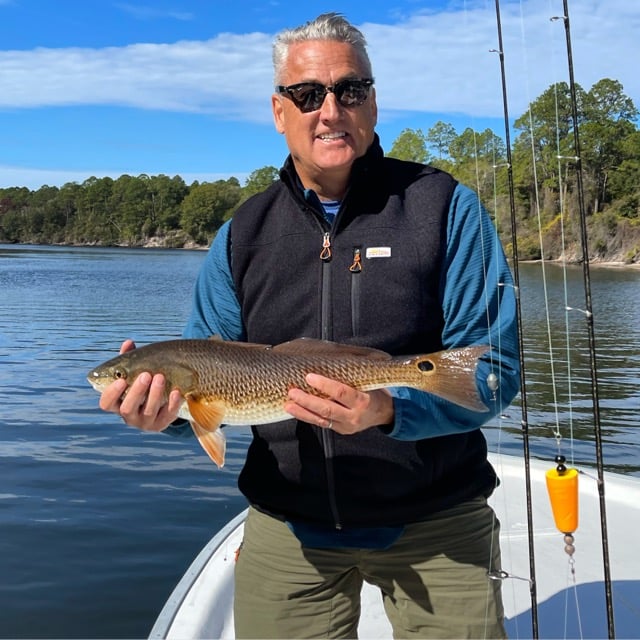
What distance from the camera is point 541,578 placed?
530 cm

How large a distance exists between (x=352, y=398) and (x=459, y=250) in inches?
30.9

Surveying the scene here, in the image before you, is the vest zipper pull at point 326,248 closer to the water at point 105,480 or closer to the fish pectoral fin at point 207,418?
the fish pectoral fin at point 207,418

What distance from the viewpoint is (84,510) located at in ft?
29.1

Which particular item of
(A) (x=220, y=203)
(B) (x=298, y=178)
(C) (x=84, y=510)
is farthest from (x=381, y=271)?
(A) (x=220, y=203)

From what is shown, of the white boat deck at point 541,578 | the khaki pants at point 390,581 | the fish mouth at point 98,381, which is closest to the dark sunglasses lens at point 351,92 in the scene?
the fish mouth at point 98,381

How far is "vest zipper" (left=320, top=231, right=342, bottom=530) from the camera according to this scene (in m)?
2.99

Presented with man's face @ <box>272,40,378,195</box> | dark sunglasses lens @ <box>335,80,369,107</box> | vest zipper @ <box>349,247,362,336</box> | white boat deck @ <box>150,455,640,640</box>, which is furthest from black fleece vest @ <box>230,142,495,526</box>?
white boat deck @ <box>150,455,640,640</box>

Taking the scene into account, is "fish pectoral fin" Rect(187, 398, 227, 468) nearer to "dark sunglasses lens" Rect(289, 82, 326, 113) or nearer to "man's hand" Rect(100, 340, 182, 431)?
"man's hand" Rect(100, 340, 182, 431)

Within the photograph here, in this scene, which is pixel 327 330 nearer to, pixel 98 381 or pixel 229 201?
pixel 98 381

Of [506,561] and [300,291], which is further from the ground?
[300,291]

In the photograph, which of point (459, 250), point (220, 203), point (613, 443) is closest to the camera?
point (459, 250)

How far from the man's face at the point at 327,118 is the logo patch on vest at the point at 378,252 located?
0.34 m

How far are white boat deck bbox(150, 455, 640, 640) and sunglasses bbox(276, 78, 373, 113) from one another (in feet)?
8.67

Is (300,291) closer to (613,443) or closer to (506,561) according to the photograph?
(506,561)
